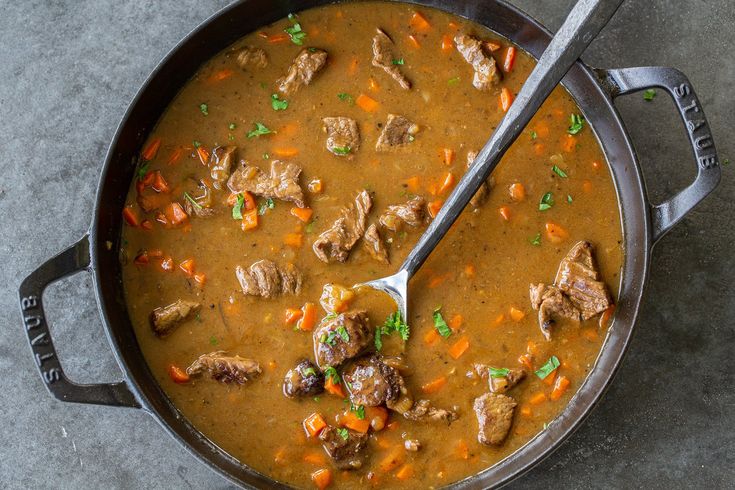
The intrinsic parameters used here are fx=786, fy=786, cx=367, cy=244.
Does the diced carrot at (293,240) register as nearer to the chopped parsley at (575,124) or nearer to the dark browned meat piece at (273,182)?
the dark browned meat piece at (273,182)

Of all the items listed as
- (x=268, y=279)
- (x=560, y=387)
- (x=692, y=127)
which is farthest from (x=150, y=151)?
(x=692, y=127)

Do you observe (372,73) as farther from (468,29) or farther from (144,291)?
(144,291)

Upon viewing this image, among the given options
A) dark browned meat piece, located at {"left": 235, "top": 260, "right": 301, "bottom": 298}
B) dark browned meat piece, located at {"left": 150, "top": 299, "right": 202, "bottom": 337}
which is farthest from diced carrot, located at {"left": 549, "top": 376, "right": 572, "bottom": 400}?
dark browned meat piece, located at {"left": 150, "top": 299, "right": 202, "bottom": 337}

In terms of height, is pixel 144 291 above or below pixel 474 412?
below

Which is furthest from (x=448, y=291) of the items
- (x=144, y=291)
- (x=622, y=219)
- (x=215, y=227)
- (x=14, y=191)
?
(x=14, y=191)

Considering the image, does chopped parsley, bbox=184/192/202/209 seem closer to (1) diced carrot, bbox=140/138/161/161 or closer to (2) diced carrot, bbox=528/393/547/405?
(1) diced carrot, bbox=140/138/161/161

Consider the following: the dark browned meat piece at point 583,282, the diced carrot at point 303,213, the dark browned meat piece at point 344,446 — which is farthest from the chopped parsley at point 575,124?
the dark browned meat piece at point 344,446
